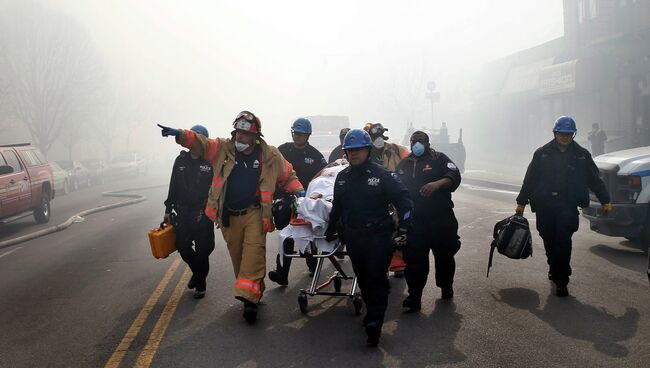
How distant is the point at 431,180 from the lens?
6.67 metres

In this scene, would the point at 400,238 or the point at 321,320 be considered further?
the point at 321,320

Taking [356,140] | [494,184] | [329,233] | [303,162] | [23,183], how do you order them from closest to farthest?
[356,140] → [329,233] → [303,162] → [23,183] → [494,184]

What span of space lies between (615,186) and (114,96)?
5162cm

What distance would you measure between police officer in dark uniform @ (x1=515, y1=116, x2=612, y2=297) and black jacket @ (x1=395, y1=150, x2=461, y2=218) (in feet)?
4.17

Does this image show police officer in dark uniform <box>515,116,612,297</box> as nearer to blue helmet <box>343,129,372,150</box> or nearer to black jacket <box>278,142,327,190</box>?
blue helmet <box>343,129,372,150</box>

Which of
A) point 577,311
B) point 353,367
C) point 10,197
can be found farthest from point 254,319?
point 10,197

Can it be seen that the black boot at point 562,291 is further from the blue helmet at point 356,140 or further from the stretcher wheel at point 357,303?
the blue helmet at point 356,140

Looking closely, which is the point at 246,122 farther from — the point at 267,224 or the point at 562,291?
the point at 562,291

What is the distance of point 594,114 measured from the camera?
29281mm

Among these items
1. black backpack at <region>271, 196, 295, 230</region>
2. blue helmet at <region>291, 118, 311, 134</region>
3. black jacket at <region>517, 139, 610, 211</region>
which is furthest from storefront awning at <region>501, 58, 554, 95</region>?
black backpack at <region>271, 196, 295, 230</region>

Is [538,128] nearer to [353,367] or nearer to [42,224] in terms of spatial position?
[42,224]

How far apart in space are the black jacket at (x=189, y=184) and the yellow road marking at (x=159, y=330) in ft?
3.36

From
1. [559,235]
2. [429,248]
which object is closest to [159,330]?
[429,248]

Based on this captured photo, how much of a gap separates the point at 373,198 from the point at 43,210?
13998 mm
